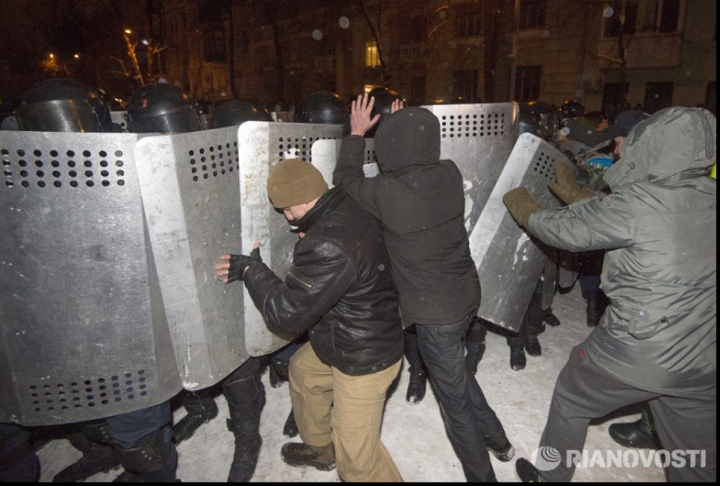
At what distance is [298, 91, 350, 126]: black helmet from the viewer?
4.18m

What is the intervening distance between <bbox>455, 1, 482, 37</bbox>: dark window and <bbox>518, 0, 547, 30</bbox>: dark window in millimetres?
2055

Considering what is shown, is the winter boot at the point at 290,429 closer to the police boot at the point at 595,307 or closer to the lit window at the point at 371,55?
the police boot at the point at 595,307

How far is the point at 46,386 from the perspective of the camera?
2061 mm

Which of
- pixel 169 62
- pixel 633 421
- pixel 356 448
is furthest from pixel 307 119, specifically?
pixel 169 62

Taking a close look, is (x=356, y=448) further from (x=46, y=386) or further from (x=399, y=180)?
(x=46, y=386)

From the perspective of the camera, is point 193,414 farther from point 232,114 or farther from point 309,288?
point 232,114

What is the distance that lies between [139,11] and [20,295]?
152 feet

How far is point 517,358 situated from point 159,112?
351 cm

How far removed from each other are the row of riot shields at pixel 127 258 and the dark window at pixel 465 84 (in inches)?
823

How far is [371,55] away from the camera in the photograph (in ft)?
82.8

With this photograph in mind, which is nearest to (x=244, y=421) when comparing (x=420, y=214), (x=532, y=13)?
(x=420, y=214)

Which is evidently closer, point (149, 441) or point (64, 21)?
point (149, 441)

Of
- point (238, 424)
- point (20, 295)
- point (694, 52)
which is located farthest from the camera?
point (694, 52)

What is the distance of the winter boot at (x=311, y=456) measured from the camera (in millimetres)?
2586
